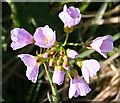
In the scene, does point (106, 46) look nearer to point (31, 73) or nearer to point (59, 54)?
point (59, 54)

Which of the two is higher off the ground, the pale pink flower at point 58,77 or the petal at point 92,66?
the petal at point 92,66

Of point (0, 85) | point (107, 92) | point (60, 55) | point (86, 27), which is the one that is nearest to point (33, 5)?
point (86, 27)

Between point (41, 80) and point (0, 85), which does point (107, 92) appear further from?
point (0, 85)

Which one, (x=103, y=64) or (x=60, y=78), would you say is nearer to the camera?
(x=60, y=78)

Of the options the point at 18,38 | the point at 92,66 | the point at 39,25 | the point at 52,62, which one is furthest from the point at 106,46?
the point at 39,25

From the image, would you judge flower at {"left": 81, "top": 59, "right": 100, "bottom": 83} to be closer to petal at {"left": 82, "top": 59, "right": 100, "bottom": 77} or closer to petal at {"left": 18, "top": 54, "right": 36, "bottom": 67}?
petal at {"left": 82, "top": 59, "right": 100, "bottom": 77}

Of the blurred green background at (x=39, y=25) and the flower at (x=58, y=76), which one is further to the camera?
the blurred green background at (x=39, y=25)

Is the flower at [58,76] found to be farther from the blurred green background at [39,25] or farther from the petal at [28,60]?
the blurred green background at [39,25]

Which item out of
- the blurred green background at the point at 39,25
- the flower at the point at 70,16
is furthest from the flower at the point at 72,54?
the blurred green background at the point at 39,25
